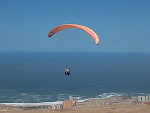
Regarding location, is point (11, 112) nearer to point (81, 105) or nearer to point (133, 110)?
point (81, 105)

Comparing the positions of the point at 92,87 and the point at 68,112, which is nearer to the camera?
the point at 68,112

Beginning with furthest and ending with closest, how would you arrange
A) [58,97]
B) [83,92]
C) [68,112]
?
1. [83,92]
2. [58,97]
3. [68,112]

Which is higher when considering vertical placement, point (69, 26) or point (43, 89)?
point (69, 26)

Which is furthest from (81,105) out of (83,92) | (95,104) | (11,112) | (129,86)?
(129,86)

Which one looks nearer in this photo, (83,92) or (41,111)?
(41,111)

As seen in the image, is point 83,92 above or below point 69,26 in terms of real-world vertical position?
below

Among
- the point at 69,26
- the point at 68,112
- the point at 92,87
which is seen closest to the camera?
the point at 69,26

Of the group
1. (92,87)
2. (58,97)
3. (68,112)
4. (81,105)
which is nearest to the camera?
(68,112)

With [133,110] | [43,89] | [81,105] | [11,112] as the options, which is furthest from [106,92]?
[11,112]

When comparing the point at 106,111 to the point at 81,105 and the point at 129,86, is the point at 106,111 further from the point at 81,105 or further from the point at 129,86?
the point at 129,86
